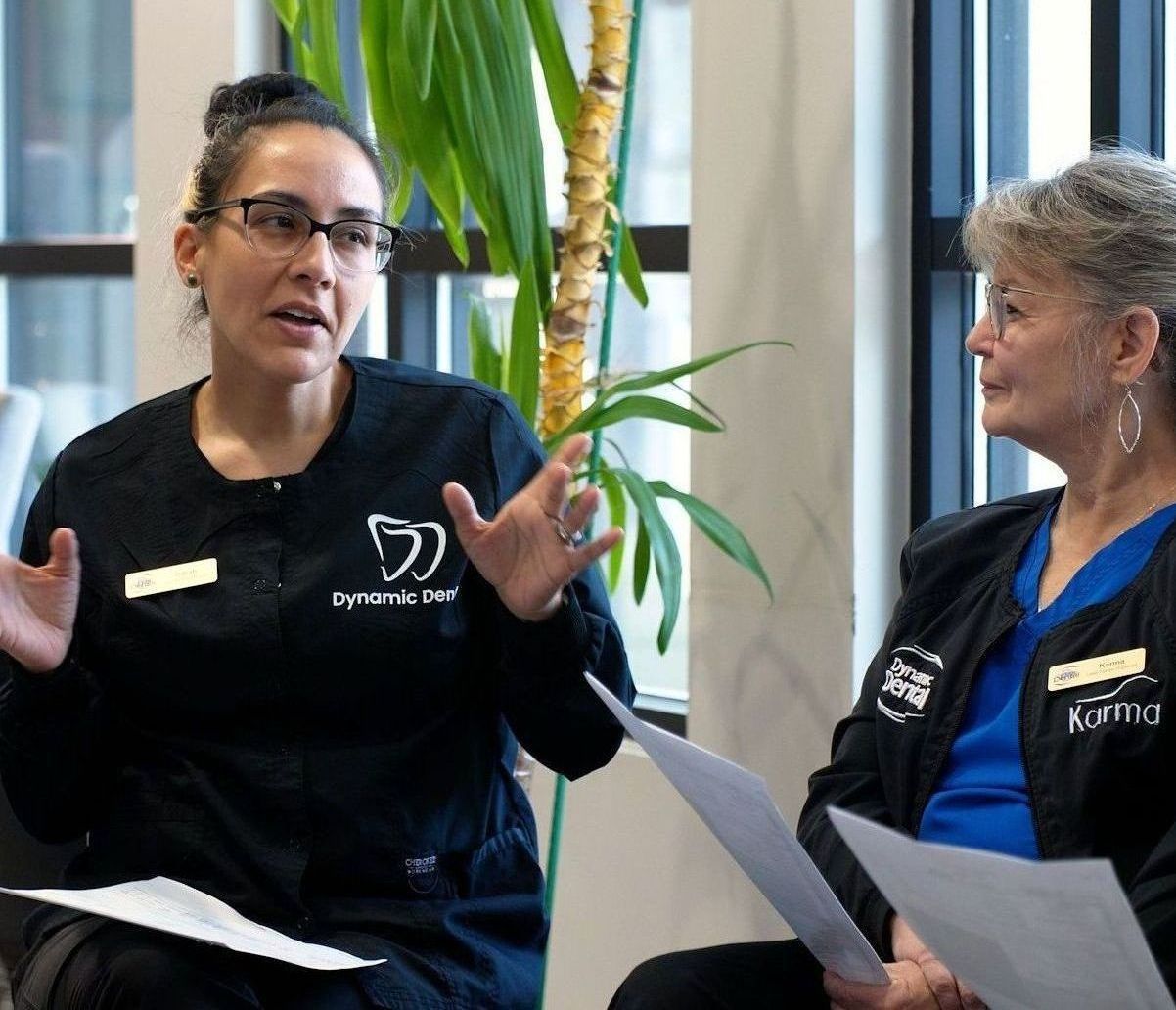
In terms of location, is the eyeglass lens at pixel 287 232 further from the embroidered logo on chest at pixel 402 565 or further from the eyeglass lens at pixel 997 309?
the eyeglass lens at pixel 997 309

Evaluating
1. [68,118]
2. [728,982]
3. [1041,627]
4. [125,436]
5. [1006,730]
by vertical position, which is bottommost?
[728,982]

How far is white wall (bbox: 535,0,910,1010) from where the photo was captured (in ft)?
8.13

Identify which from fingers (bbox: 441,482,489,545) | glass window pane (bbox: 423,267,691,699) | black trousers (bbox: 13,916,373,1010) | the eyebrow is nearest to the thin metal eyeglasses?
fingers (bbox: 441,482,489,545)

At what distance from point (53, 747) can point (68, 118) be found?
134 inches

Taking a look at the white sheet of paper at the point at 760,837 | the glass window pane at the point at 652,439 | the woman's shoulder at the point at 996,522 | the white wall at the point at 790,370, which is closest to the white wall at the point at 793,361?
the white wall at the point at 790,370

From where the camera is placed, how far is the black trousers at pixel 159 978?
5.26 ft

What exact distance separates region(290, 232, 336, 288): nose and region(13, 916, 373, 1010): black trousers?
73 cm

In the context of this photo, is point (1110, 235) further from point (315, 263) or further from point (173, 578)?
point (173, 578)

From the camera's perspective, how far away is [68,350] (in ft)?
15.8

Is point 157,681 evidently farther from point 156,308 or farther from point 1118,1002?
point 156,308

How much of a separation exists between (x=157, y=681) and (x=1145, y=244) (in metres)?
1.19

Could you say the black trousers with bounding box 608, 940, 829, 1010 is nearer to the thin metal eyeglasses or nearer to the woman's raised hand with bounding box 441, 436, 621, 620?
the woman's raised hand with bounding box 441, 436, 621, 620

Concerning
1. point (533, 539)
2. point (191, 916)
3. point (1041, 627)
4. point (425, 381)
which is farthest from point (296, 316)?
point (1041, 627)

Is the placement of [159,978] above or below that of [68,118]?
below
